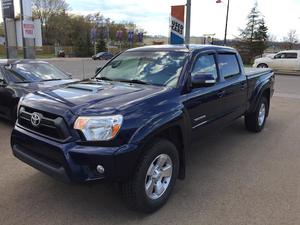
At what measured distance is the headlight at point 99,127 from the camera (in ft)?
9.64

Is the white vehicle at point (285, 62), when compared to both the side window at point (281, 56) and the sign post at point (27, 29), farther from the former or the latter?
the sign post at point (27, 29)

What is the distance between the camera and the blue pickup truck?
2.95m

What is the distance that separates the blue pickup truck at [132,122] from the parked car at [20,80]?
8.13ft

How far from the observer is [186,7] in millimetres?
8977

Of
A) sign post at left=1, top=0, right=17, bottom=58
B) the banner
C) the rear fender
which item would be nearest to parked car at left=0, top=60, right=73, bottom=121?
the banner

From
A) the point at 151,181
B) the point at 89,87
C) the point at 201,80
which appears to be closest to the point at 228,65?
the point at 201,80

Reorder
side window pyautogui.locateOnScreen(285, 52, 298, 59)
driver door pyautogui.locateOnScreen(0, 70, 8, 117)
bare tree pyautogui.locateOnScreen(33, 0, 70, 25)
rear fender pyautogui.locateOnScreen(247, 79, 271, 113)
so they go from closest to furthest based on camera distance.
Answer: rear fender pyautogui.locateOnScreen(247, 79, 271, 113) → driver door pyautogui.locateOnScreen(0, 70, 8, 117) → side window pyautogui.locateOnScreen(285, 52, 298, 59) → bare tree pyautogui.locateOnScreen(33, 0, 70, 25)

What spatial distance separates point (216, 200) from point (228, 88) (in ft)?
6.37

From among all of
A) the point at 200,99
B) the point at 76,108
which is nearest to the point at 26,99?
the point at 76,108

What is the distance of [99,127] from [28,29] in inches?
471

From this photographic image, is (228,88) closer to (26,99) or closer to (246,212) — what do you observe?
(246,212)

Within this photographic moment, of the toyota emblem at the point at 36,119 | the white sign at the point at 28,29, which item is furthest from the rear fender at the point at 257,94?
the white sign at the point at 28,29

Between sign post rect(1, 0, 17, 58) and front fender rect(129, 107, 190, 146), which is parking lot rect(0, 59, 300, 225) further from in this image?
sign post rect(1, 0, 17, 58)

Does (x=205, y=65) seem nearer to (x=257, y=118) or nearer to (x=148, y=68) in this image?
(x=148, y=68)
